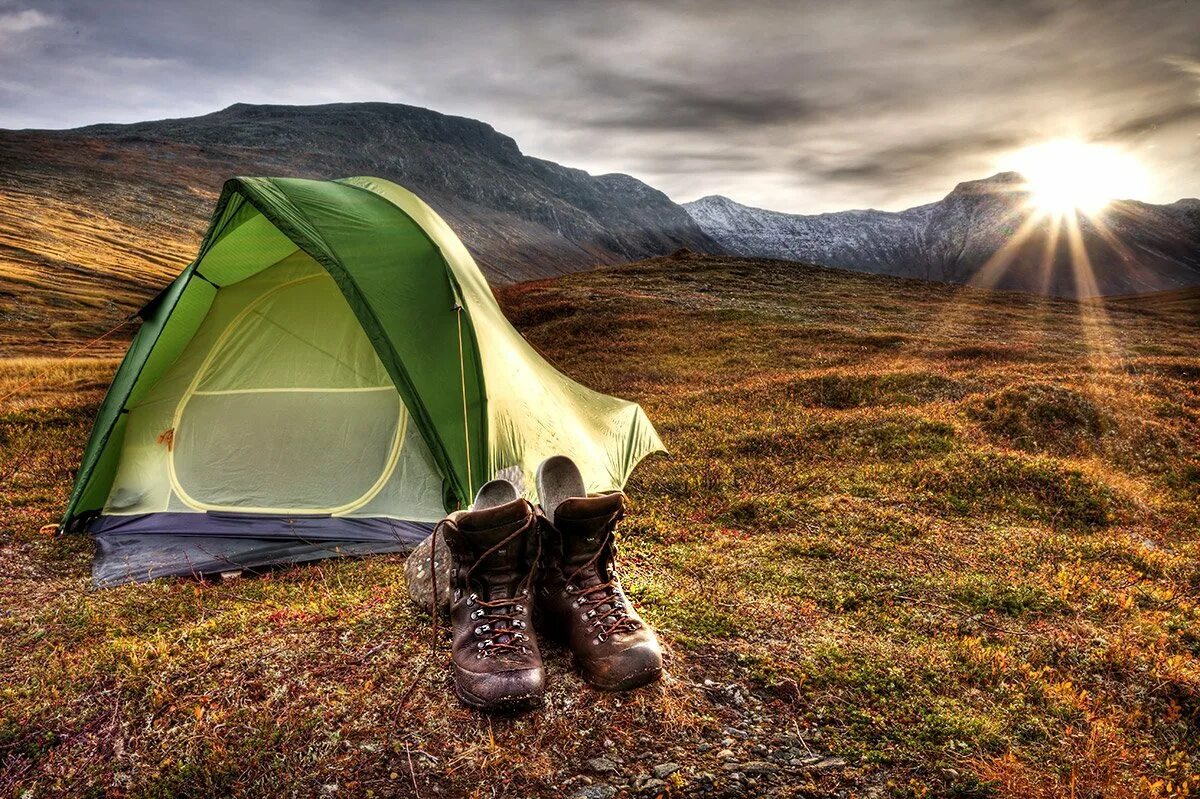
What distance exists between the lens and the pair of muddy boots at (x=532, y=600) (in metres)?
3.34

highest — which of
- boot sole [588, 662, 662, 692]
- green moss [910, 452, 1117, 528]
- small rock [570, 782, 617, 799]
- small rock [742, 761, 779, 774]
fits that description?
boot sole [588, 662, 662, 692]

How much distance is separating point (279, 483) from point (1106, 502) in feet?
36.2

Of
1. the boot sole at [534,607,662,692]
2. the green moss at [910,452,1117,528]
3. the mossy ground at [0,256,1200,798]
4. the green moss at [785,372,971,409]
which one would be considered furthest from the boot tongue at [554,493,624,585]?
the green moss at [785,372,971,409]

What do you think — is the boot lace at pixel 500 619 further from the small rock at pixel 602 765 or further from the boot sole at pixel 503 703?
the small rock at pixel 602 765

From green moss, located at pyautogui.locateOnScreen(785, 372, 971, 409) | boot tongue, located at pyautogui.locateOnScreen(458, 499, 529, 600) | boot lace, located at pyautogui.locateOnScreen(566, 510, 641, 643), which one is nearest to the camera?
boot tongue, located at pyautogui.locateOnScreen(458, 499, 529, 600)

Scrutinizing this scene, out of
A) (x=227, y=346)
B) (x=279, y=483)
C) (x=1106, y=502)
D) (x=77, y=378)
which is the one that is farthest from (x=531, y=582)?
(x=77, y=378)

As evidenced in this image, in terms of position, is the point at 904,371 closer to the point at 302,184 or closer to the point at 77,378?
the point at 302,184

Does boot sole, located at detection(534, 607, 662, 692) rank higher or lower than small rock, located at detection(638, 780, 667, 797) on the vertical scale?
higher

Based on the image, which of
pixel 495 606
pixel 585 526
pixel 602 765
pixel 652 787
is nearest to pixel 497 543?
pixel 495 606

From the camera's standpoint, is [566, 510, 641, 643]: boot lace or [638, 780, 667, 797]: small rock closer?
[638, 780, 667, 797]: small rock

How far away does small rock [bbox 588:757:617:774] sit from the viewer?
2.97 meters

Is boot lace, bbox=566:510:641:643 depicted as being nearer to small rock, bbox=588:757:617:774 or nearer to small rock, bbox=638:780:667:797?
small rock, bbox=588:757:617:774

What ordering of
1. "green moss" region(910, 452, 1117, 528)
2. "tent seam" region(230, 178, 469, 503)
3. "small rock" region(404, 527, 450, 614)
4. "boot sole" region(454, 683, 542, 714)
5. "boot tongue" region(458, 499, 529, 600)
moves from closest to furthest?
"boot sole" region(454, 683, 542, 714), "boot tongue" region(458, 499, 529, 600), "small rock" region(404, 527, 450, 614), "tent seam" region(230, 178, 469, 503), "green moss" region(910, 452, 1117, 528)

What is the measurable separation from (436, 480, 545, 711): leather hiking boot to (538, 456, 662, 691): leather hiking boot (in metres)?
0.17
